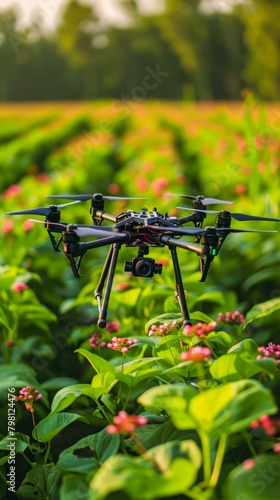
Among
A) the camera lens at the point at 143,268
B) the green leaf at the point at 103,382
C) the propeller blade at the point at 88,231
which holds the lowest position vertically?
the green leaf at the point at 103,382

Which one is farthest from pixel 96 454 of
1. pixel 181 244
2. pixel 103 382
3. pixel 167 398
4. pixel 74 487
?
pixel 181 244

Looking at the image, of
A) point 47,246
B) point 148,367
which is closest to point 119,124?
point 47,246

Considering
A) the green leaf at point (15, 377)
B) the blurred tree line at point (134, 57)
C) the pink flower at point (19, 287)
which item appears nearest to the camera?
the green leaf at point (15, 377)

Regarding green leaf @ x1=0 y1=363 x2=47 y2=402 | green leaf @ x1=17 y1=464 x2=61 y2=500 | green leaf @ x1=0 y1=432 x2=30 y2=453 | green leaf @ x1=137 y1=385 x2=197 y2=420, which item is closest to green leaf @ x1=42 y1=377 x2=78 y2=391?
green leaf @ x1=0 y1=363 x2=47 y2=402

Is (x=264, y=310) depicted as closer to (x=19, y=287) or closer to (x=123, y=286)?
(x=123, y=286)

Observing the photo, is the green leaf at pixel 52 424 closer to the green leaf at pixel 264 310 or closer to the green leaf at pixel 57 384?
the green leaf at pixel 264 310

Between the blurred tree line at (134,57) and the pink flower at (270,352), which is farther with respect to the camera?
the blurred tree line at (134,57)

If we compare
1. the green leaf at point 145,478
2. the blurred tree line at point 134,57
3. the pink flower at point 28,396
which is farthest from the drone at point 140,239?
the blurred tree line at point 134,57

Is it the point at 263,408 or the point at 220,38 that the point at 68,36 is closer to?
the point at 220,38
